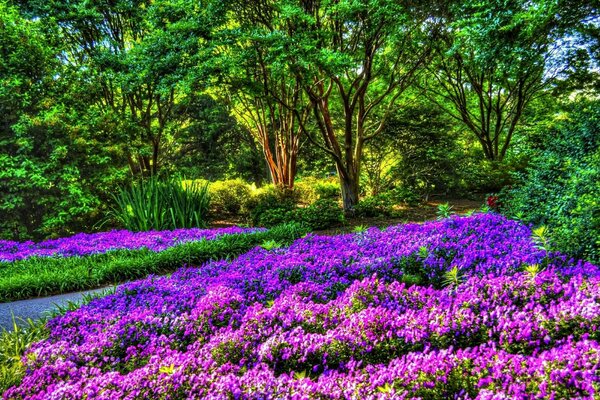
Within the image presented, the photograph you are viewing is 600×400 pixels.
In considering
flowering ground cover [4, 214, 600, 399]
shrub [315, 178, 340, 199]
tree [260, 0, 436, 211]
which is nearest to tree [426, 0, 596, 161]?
tree [260, 0, 436, 211]

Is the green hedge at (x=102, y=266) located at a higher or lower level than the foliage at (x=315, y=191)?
lower

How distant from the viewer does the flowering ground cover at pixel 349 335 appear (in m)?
1.70

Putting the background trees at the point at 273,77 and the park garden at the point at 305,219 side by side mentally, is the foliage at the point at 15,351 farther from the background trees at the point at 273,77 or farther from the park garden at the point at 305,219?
the background trees at the point at 273,77

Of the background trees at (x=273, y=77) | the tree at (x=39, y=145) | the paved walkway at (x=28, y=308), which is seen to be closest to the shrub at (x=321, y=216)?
the background trees at (x=273, y=77)

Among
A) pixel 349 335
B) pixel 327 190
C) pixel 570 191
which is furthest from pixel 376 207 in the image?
pixel 349 335

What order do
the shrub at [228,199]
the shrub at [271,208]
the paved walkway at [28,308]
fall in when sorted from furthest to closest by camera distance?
the shrub at [228,199], the shrub at [271,208], the paved walkway at [28,308]

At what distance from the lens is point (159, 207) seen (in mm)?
8859

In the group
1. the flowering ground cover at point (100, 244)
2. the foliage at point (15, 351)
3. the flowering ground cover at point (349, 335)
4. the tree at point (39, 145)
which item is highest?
the tree at point (39, 145)

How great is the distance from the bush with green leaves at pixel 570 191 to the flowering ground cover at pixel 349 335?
0.91ft

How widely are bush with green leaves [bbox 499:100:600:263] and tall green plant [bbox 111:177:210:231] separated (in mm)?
6920

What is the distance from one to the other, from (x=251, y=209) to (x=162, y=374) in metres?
→ 9.77

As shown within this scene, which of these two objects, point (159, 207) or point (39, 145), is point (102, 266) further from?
point (39, 145)

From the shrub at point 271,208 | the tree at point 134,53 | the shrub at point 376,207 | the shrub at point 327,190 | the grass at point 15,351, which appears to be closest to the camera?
the grass at point 15,351

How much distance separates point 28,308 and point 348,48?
884 cm
